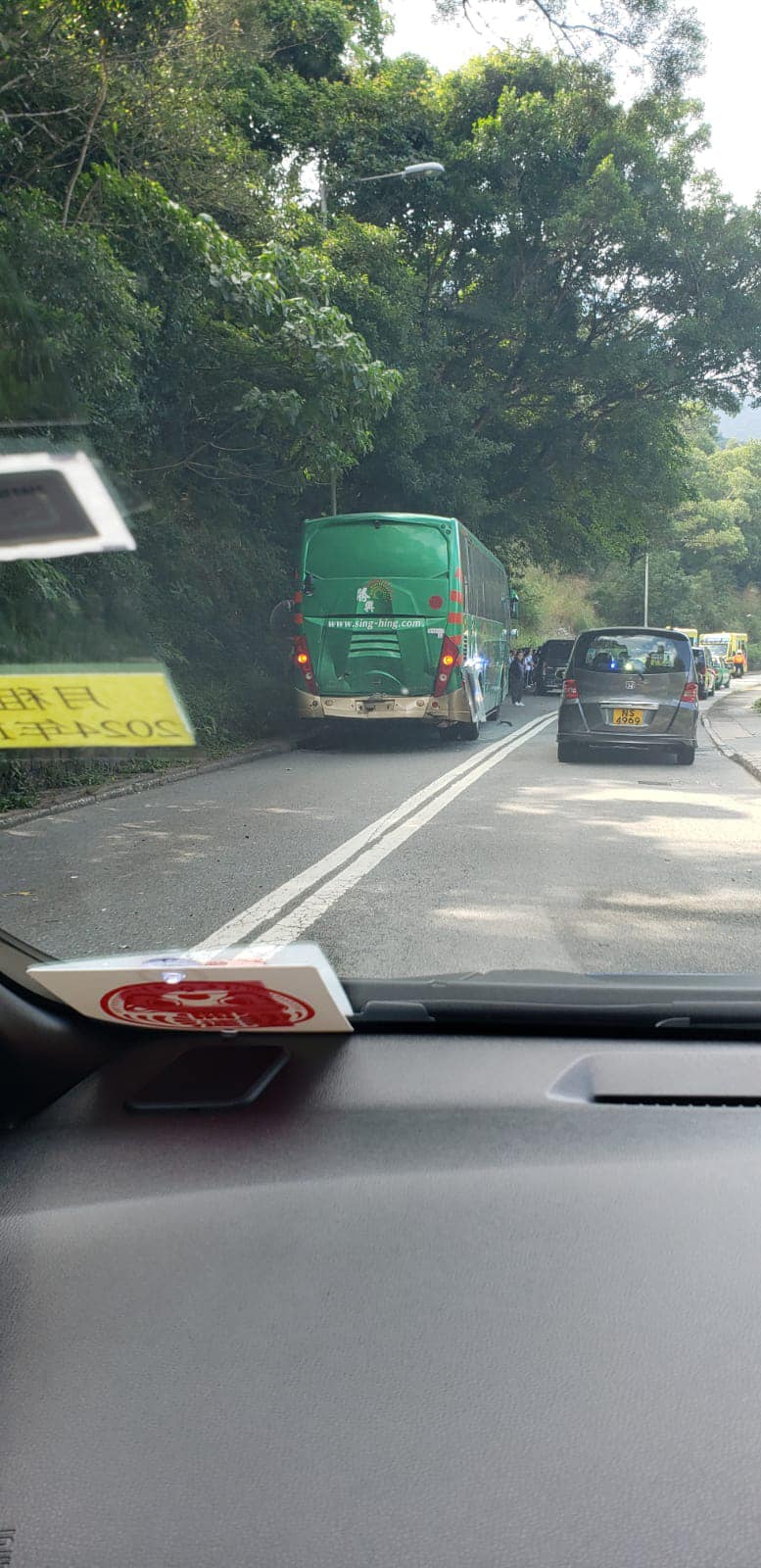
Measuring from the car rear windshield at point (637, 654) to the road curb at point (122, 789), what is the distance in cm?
404

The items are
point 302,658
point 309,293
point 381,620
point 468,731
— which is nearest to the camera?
point 309,293

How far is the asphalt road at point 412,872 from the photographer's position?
5.34 meters

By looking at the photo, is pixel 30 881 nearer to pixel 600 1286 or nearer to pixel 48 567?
pixel 48 567

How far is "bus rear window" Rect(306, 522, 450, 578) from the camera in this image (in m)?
16.8

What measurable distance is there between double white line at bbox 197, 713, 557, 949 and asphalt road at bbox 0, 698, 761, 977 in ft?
0.06

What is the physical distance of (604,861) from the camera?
24.7 feet

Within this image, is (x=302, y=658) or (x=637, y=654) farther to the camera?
(x=302, y=658)

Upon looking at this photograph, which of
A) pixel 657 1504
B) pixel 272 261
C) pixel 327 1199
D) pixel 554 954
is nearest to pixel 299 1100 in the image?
pixel 327 1199

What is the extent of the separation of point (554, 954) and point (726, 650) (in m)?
61.8

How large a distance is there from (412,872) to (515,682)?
89.7 ft

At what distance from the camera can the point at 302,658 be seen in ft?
54.4

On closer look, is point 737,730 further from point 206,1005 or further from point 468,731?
point 206,1005

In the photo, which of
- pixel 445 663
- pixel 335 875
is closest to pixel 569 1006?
pixel 335 875

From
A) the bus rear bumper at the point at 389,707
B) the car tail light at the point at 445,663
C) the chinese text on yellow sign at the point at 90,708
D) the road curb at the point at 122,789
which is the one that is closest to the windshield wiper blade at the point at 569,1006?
the chinese text on yellow sign at the point at 90,708
